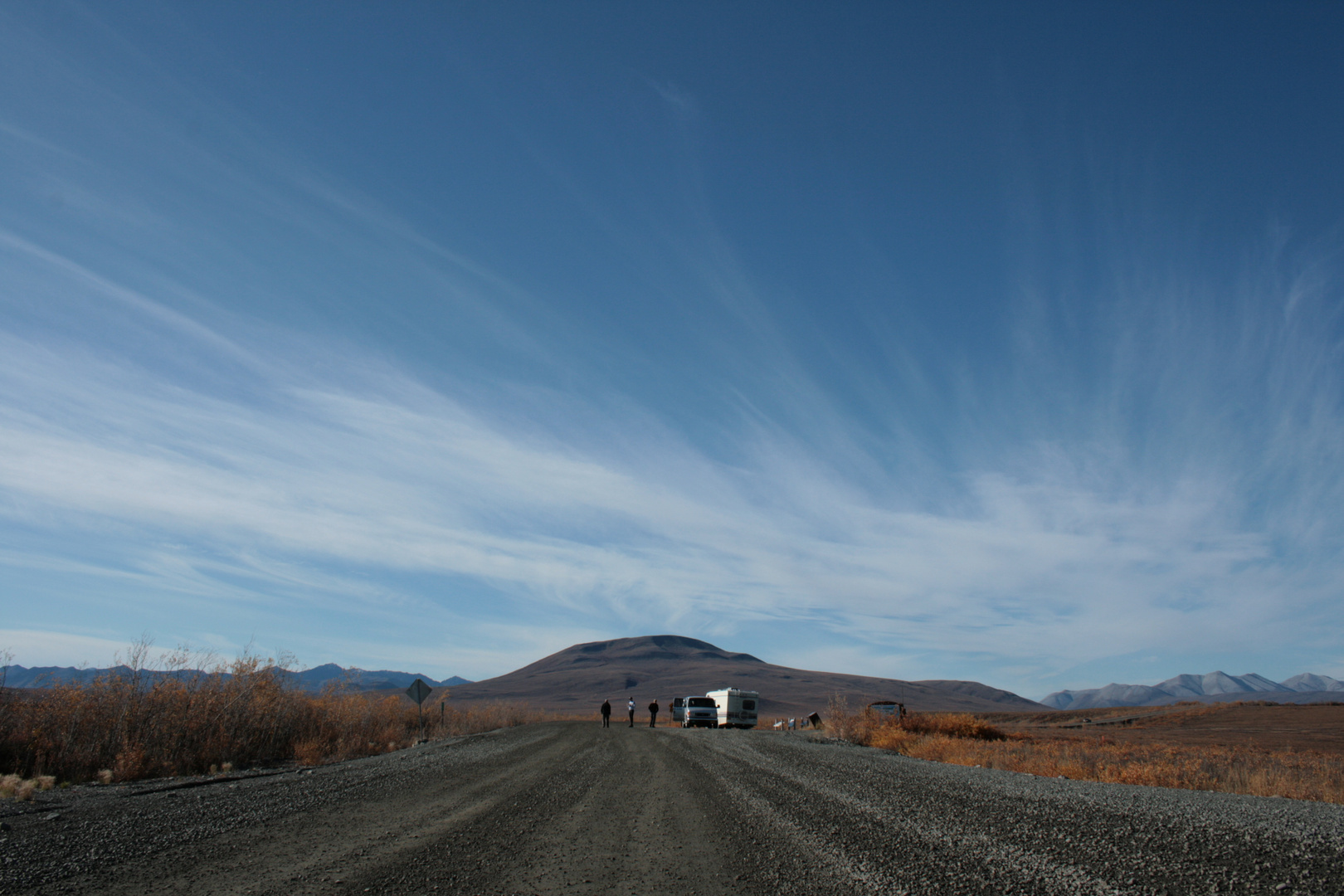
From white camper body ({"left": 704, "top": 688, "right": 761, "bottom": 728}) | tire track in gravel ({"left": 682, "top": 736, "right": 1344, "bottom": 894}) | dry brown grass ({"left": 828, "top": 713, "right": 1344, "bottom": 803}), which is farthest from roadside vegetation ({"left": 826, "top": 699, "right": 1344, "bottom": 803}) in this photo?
white camper body ({"left": 704, "top": 688, "right": 761, "bottom": 728})

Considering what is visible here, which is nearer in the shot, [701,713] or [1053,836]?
[1053,836]

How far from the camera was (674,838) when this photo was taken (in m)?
7.28

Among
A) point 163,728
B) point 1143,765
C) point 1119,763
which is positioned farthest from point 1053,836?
point 163,728

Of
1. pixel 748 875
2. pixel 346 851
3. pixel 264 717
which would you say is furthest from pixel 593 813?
pixel 264 717

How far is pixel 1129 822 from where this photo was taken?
24.9ft

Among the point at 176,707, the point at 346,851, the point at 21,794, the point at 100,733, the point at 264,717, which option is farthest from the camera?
the point at 264,717

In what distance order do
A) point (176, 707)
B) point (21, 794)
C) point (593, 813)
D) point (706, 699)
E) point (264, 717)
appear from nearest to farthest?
point (593, 813) → point (21, 794) → point (176, 707) → point (264, 717) → point (706, 699)

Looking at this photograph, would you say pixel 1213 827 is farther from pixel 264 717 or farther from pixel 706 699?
pixel 706 699

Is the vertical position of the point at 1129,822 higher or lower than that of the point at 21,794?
higher

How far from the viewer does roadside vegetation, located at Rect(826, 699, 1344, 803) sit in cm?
1291

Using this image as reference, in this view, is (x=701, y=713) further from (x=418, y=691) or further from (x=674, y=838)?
(x=674, y=838)

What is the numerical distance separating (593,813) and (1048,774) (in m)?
12.0

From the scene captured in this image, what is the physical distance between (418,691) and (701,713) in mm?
19540

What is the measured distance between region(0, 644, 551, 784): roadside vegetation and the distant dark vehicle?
72.0 feet
